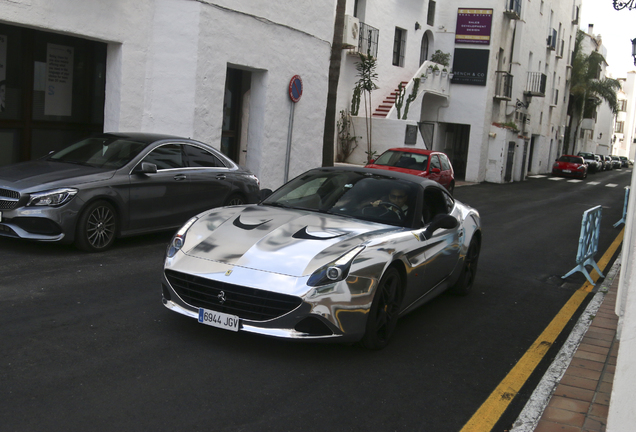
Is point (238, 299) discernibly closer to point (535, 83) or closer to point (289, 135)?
point (289, 135)

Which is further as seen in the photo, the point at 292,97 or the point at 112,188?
the point at 292,97

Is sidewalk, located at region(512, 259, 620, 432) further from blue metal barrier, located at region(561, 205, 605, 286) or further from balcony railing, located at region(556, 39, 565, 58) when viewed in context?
balcony railing, located at region(556, 39, 565, 58)

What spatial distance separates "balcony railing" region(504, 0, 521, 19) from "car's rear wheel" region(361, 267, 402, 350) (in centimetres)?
3356

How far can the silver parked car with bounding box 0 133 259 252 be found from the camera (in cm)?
777

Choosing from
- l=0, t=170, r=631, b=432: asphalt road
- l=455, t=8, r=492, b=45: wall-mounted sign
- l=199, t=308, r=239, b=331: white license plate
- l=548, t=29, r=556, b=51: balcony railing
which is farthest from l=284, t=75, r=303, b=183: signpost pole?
l=548, t=29, r=556, b=51: balcony railing

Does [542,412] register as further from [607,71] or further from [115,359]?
[607,71]

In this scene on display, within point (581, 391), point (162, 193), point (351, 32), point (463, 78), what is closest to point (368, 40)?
point (351, 32)

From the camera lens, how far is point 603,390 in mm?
4840

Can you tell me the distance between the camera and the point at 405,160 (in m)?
18.8

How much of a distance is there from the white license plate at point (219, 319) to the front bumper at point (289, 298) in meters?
0.05

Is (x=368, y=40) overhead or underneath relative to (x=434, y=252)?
overhead

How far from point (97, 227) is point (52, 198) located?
70 centimetres

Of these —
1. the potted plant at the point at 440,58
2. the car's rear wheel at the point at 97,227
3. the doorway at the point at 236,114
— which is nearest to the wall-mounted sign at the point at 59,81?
the doorway at the point at 236,114

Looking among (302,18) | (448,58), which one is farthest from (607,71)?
(302,18)
